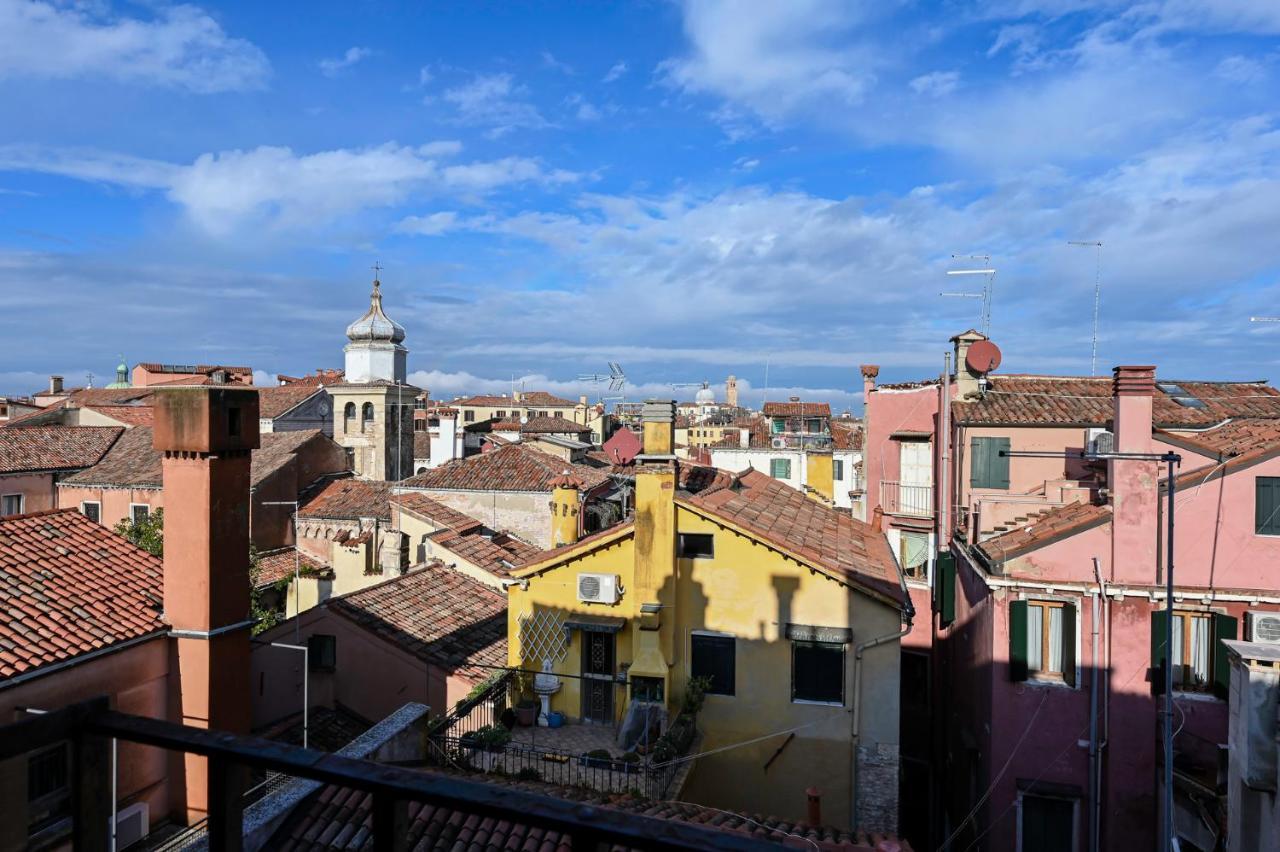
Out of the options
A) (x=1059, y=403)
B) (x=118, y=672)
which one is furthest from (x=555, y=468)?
(x=118, y=672)

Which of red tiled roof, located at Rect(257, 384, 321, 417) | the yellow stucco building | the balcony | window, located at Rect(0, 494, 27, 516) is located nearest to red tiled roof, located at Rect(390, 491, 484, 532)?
the yellow stucco building

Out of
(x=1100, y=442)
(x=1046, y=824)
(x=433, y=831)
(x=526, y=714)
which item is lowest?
(x=1046, y=824)

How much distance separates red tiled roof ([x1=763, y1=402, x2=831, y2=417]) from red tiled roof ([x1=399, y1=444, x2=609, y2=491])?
84.5 feet

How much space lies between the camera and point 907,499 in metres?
19.6

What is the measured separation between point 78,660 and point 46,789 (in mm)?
1305

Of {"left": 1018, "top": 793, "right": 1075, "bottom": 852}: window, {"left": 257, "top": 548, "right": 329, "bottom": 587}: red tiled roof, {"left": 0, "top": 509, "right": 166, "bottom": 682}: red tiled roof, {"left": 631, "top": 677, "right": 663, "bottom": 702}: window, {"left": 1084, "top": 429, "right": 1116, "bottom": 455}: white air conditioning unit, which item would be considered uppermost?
{"left": 1084, "top": 429, "right": 1116, "bottom": 455}: white air conditioning unit

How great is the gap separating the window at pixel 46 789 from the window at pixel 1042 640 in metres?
11.4

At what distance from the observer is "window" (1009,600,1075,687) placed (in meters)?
11.7

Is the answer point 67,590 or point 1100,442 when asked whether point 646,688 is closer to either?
point 67,590

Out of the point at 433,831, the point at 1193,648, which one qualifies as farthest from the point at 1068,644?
the point at 433,831

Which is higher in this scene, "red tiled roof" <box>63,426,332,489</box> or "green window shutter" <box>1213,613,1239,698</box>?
"red tiled roof" <box>63,426,332,489</box>

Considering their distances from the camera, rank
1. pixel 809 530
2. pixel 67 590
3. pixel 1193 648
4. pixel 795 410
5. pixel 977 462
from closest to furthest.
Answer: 1. pixel 67 590
2. pixel 1193 648
3. pixel 809 530
4. pixel 977 462
5. pixel 795 410

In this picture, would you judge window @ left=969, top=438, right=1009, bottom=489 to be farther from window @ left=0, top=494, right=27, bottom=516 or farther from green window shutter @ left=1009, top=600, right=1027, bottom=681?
window @ left=0, top=494, right=27, bottom=516

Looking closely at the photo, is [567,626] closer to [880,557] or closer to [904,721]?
[880,557]
